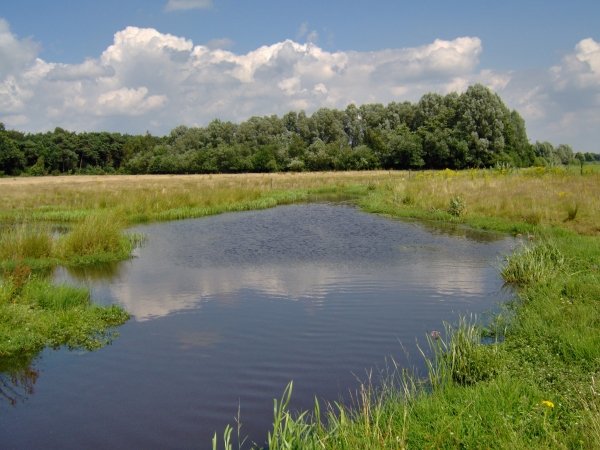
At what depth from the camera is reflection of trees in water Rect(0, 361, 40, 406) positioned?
598cm

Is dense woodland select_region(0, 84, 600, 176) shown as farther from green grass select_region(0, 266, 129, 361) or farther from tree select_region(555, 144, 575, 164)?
green grass select_region(0, 266, 129, 361)

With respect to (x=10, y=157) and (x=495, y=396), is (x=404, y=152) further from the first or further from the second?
(x=495, y=396)

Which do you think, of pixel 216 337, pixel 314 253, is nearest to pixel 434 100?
pixel 314 253

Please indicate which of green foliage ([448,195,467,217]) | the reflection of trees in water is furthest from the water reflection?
the reflection of trees in water

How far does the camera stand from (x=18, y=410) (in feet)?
18.6

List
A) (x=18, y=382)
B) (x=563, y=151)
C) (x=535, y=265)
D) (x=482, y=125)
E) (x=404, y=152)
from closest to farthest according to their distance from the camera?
(x=18, y=382) → (x=535, y=265) → (x=482, y=125) → (x=404, y=152) → (x=563, y=151)

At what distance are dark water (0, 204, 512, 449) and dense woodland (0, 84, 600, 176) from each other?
4459 cm

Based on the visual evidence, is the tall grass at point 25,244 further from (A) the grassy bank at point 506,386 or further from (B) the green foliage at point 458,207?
(B) the green foliage at point 458,207

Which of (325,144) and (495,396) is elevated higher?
(325,144)

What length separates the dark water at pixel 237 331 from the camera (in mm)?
5363

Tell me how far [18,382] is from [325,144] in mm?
67234

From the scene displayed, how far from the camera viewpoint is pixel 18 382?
6324 mm

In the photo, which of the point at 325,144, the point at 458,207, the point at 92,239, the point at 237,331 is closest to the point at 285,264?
the point at 237,331

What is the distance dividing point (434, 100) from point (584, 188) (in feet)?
181
